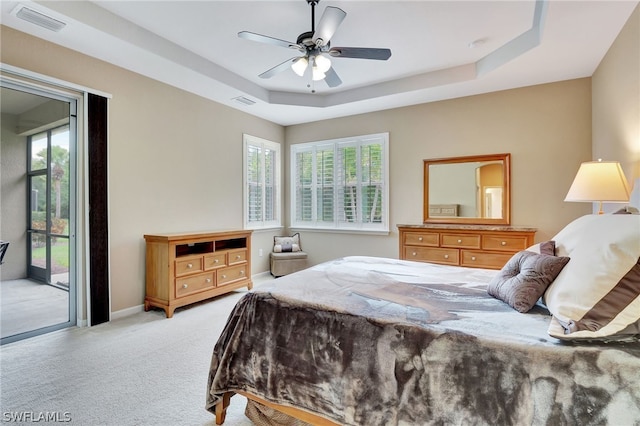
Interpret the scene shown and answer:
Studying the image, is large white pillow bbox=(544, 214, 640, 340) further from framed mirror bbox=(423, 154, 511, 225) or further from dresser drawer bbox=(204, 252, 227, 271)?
dresser drawer bbox=(204, 252, 227, 271)

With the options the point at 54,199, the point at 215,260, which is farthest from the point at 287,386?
the point at 54,199

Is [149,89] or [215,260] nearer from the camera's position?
[149,89]

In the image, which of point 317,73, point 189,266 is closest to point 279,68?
point 317,73

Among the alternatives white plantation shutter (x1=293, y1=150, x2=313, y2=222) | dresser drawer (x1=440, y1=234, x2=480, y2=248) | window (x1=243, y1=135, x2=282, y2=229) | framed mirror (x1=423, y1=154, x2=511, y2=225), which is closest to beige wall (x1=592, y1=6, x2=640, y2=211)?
framed mirror (x1=423, y1=154, x2=511, y2=225)

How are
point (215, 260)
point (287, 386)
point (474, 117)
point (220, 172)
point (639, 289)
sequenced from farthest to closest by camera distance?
point (220, 172) → point (474, 117) → point (215, 260) → point (287, 386) → point (639, 289)

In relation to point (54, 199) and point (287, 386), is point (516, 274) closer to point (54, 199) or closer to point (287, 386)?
point (287, 386)

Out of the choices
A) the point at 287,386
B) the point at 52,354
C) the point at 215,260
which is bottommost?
the point at 52,354

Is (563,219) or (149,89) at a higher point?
(149,89)

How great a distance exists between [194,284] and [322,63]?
9.27ft

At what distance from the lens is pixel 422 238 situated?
3988mm

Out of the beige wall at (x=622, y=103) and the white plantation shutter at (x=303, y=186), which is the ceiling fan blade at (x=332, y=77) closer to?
the beige wall at (x=622, y=103)

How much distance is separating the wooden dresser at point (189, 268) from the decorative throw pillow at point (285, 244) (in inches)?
42.1

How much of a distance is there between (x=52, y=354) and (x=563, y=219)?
546cm

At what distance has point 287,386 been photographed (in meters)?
1.54
